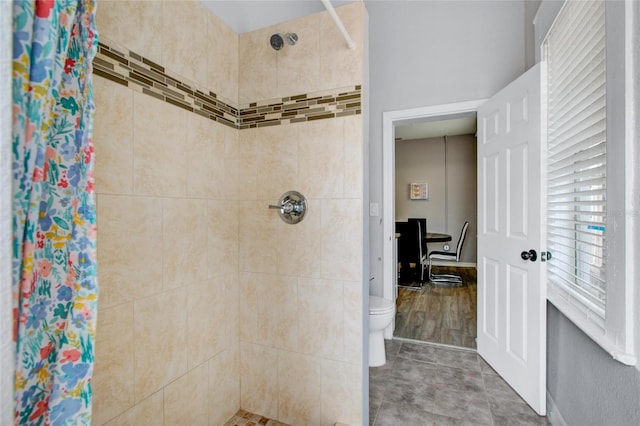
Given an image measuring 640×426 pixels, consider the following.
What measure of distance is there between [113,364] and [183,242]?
1.74 ft

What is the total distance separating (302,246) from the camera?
1.67 meters

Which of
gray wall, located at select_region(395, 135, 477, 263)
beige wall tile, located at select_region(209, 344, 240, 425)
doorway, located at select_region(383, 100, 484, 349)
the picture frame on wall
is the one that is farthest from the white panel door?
the picture frame on wall

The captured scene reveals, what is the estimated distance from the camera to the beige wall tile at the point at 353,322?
5.06 ft

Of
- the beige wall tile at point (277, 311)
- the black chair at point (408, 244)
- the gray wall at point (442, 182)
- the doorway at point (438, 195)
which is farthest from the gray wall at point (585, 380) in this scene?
the gray wall at point (442, 182)

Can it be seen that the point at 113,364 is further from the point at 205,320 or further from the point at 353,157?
the point at 353,157

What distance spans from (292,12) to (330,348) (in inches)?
79.2

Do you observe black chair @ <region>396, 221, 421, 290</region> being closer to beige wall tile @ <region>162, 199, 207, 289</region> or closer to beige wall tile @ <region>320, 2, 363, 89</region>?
beige wall tile @ <region>320, 2, 363, 89</region>

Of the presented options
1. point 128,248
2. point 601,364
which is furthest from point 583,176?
point 128,248

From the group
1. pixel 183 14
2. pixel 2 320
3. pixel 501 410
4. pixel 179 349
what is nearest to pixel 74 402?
pixel 2 320

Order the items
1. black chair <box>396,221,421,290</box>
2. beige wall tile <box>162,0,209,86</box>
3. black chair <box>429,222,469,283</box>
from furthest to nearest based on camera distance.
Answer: black chair <box>429,222,469,283</box>, black chair <box>396,221,421,290</box>, beige wall tile <box>162,0,209,86</box>

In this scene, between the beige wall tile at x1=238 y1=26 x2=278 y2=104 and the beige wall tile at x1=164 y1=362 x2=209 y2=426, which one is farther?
the beige wall tile at x1=238 y1=26 x2=278 y2=104

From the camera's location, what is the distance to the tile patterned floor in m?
1.75

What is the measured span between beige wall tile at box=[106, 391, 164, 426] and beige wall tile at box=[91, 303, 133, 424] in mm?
27

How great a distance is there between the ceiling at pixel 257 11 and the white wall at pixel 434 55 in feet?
3.65
